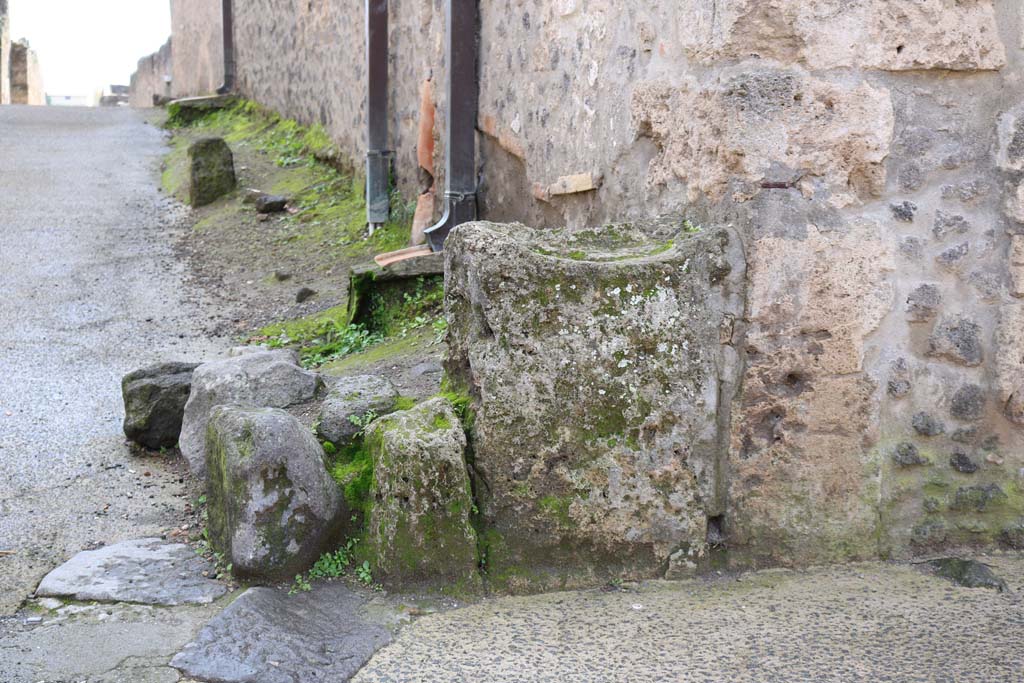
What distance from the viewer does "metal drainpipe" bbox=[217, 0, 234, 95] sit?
44.4 ft

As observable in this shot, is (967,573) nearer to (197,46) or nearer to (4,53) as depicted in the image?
(197,46)

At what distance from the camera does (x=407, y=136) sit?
7.70 m

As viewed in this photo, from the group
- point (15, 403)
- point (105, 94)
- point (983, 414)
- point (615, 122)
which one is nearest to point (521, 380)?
point (615, 122)

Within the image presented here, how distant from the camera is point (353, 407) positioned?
3.60 m

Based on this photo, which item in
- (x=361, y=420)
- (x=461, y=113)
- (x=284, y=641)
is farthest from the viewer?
(x=461, y=113)

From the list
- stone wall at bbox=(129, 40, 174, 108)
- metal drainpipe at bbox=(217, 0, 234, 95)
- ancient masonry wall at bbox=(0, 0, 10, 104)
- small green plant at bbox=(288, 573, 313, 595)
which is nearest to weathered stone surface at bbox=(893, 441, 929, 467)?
small green plant at bbox=(288, 573, 313, 595)

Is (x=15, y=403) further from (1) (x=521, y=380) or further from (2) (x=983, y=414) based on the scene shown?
(2) (x=983, y=414)

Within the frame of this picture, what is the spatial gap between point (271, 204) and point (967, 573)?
22.1ft

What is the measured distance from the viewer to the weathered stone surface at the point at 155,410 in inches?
168

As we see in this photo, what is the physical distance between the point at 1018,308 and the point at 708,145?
106 centimetres

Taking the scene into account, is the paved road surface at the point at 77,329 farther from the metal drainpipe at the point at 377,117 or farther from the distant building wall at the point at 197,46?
the distant building wall at the point at 197,46

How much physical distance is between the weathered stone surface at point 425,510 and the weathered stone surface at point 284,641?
0.18 meters

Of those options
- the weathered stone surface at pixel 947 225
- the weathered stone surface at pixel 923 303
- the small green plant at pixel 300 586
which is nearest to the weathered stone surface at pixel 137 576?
the small green plant at pixel 300 586

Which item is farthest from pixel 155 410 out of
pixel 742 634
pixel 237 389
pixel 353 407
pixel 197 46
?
pixel 197 46
